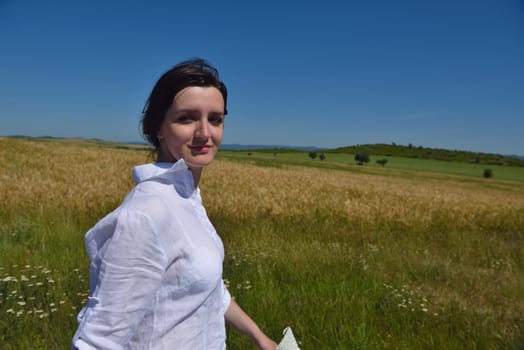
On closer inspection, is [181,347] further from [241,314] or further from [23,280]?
[23,280]

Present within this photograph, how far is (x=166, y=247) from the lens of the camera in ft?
3.30

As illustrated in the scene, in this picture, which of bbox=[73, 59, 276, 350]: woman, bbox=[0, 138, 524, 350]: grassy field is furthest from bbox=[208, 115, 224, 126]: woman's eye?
bbox=[0, 138, 524, 350]: grassy field

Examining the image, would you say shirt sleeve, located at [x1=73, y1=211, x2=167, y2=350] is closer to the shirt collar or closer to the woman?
the woman

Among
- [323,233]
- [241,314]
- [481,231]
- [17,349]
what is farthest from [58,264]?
[481,231]

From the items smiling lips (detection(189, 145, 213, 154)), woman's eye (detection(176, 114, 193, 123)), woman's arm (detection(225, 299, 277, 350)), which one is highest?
woman's eye (detection(176, 114, 193, 123))

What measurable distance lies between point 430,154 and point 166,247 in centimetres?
9563

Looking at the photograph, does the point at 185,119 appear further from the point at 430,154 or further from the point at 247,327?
the point at 430,154

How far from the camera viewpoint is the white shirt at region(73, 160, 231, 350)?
3.01ft

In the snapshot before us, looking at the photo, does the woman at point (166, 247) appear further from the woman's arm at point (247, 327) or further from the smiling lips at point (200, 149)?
the woman's arm at point (247, 327)

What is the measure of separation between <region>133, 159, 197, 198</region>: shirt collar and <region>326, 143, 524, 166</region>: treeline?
3356 inches

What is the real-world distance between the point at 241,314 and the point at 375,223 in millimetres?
6181

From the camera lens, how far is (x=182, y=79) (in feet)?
4.12

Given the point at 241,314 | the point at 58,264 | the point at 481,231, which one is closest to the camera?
the point at 241,314

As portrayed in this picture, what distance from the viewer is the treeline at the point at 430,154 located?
7525cm
